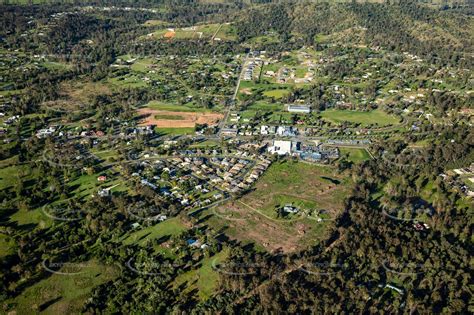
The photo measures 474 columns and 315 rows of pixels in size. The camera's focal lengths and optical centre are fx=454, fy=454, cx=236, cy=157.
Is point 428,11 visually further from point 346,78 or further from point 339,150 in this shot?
point 339,150

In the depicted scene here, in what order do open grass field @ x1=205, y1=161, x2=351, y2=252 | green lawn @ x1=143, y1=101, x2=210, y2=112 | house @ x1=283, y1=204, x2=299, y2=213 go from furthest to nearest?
1. green lawn @ x1=143, y1=101, x2=210, y2=112
2. house @ x1=283, y1=204, x2=299, y2=213
3. open grass field @ x1=205, y1=161, x2=351, y2=252

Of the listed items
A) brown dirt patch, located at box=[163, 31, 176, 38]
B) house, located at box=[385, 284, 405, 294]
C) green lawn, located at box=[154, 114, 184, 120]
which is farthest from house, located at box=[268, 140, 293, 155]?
brown dirt patch, located at box=[163, 31, 176, 38]

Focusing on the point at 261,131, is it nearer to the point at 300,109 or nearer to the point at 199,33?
the point at 300,109

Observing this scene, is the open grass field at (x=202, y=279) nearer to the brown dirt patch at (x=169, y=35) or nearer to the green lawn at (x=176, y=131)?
the green lawn at (x=176, y=131)

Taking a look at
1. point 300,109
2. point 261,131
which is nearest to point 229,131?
Answer: point 261,131

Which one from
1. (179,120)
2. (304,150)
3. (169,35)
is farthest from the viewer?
(169,35)

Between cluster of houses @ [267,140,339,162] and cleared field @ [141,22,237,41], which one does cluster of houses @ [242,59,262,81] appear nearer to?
cleared field @ [141,22,237,41]
